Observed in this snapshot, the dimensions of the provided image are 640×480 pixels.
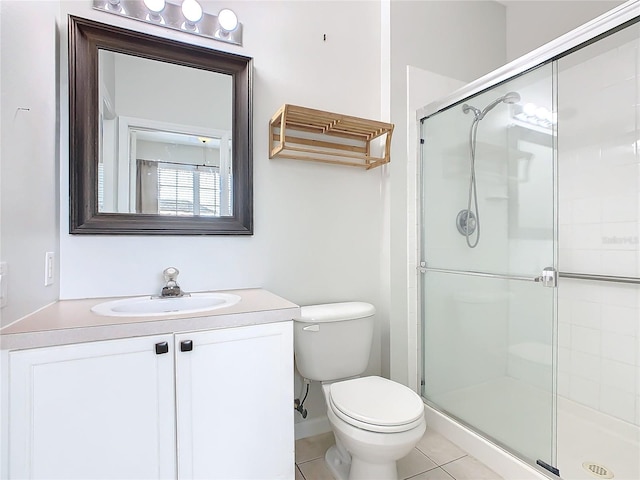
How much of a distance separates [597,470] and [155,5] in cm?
284

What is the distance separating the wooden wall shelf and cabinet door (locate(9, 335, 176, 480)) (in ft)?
3.57

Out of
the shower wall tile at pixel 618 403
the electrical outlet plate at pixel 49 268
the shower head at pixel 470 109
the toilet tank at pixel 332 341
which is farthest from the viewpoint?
the shower head at pixel 470 109

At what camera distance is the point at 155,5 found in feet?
4.88

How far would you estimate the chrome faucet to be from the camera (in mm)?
1462

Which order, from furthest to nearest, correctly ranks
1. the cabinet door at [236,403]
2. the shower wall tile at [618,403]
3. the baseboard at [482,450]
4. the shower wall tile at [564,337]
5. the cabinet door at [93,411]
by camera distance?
the shower wall tile at [564,337] < the shower wall tile at [618,403] < the baseboard at [482,450] < the cabinet door at [236,403] < the cabinet door at [93,411]

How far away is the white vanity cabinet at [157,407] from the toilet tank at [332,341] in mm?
337

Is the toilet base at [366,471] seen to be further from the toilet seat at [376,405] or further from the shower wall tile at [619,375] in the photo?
the shower wall tile at [619,375]

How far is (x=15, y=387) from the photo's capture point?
2.99 ft

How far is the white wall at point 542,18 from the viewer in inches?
82.4


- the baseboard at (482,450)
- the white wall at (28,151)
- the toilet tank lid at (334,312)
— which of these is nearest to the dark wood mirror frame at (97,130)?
the white wall at (28,151)

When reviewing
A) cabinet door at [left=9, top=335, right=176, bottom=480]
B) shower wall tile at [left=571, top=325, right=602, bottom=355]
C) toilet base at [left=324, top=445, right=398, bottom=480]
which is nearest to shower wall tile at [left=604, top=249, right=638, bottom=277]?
shower wall tile at [left=571, top=325, right=602, bottom=355]

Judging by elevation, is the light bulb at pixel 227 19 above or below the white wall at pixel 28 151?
above

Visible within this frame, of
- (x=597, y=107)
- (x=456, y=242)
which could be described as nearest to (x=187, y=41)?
(x=456, y=242)

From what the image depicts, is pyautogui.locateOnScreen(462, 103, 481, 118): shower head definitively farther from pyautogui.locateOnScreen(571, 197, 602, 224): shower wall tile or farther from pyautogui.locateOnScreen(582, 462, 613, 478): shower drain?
pyautogui.locateOnScreen(582, 462, 613, 478): shower drain
